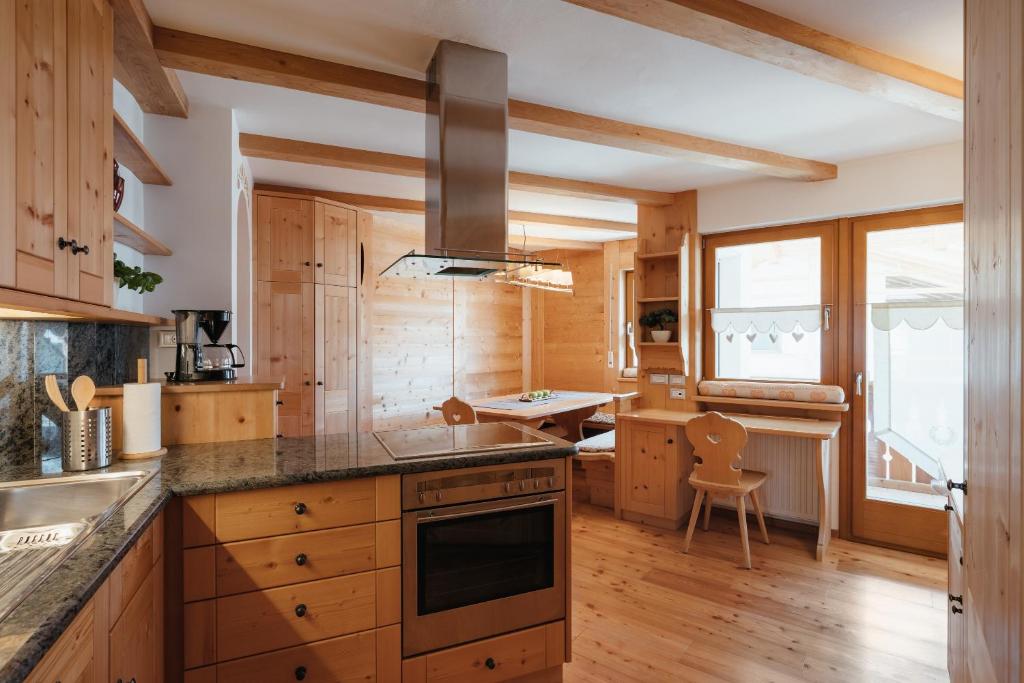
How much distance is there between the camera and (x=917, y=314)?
348cm

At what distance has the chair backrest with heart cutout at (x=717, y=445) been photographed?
326 cm

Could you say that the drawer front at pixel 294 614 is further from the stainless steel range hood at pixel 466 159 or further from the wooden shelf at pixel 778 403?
the wooden shelf at pixel 778 403

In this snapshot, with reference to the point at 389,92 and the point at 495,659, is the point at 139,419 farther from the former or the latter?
the point at 389,92

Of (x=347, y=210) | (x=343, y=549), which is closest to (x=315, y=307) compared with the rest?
(x=347, y=210)

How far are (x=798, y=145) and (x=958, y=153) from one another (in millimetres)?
945

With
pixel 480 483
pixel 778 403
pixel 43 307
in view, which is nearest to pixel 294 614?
pixel 480 483

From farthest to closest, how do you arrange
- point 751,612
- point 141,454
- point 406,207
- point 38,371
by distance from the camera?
point 406,207, point 751,612, point 141,454, point 38,371

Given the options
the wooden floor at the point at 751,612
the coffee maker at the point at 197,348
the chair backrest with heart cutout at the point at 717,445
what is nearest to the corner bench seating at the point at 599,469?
the wooden floor at the point at 751,612

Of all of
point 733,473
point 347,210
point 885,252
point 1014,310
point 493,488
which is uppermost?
point 347,210

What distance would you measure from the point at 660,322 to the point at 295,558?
336 centimetres

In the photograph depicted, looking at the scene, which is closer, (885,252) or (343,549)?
(343,549)

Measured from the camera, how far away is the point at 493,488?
204cm

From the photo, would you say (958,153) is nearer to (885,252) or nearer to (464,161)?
(885,252)

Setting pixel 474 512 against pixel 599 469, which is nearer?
pixel 474 512
